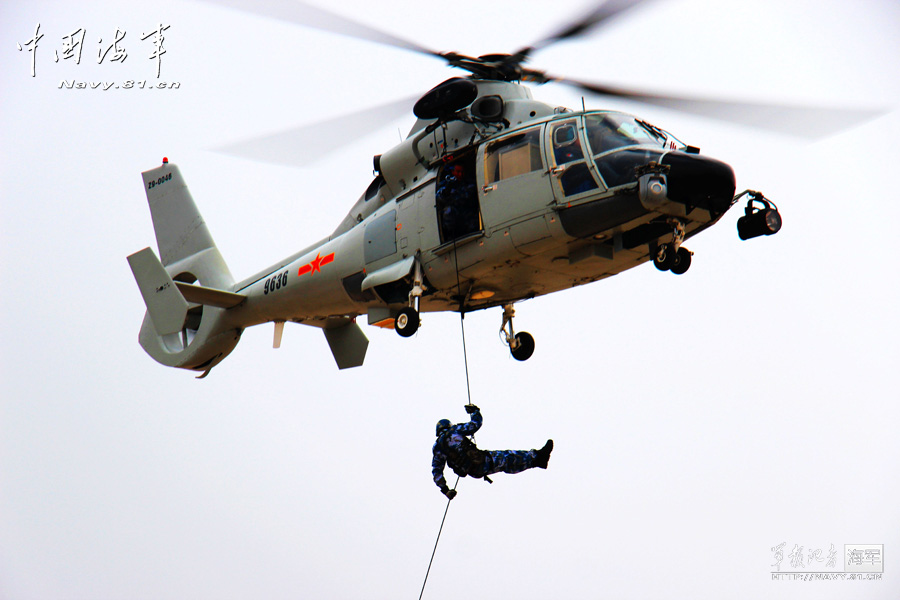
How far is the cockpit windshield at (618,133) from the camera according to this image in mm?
10102

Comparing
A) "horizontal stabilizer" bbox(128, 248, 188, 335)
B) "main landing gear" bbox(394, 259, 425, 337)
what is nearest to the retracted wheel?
"main landing gear" bbox(394, 259, 425, 337)

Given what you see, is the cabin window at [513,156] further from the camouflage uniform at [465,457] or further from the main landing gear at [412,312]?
the camouflage uniform at [465,457]

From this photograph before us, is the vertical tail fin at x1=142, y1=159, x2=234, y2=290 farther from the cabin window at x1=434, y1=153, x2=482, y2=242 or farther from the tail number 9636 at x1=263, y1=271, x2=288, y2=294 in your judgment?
the cabin window at x1=434, y1=153, x2=482, y2=242

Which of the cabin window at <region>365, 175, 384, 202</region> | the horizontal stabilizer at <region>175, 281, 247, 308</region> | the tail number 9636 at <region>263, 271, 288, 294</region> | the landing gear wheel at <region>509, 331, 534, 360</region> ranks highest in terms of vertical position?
the cabin window at <region>365, 175, 384, 202</region>

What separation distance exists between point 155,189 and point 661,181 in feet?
34.6

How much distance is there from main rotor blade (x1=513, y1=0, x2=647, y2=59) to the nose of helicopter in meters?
1.64

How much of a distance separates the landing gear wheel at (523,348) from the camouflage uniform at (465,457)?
5.02ft

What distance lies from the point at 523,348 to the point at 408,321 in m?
1.96

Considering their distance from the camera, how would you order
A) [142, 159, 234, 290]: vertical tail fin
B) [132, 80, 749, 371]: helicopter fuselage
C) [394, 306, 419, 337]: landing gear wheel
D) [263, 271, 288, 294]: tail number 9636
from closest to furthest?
[132, 80, 749, 371]: helicopter fuselage, [394, 306, 419, 337]: landing gear wheel, [263, 271, 288, 294]: tail number 9636, [142, 159, 234, 290]: vertical tail fin

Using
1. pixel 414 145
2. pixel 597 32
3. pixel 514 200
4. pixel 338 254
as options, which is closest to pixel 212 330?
pixel 338 254

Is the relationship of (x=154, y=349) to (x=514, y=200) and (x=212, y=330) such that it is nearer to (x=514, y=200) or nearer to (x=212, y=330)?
(x=212, y=330)

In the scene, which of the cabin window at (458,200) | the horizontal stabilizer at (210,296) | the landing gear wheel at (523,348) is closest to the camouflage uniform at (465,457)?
the landing gear wheel at (523,348)

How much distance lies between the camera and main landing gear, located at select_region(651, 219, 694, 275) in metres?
10.1

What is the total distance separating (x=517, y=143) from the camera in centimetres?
1067
